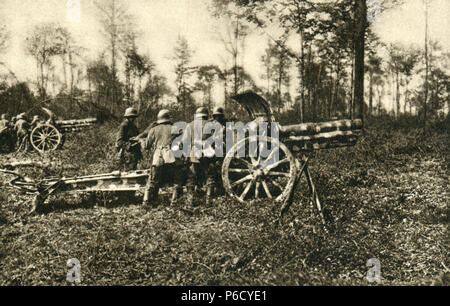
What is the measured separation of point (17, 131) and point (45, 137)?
883 millimetres

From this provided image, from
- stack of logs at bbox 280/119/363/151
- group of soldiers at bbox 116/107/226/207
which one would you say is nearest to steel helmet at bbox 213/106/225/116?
group of soldiers at bbox 116/107/226/207

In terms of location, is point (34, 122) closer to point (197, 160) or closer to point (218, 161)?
point (197, 160)

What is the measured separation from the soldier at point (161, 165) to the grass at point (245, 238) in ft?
1.50

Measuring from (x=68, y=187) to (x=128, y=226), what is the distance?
1769 millimetres

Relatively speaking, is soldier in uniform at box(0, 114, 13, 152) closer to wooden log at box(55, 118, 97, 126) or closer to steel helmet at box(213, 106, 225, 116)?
wooden log at box(55, 118, 97, 126)

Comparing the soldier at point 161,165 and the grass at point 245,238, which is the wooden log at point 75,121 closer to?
the grass at point 245,238

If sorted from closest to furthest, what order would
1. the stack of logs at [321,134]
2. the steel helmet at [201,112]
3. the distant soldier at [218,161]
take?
the stack of logs at [321,134], the distant soldier at [218,161], the steel helmet at [201,112]

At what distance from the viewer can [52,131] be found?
1189 cm

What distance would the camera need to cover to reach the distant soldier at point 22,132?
456 inches

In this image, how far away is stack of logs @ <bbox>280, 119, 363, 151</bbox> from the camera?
615cm

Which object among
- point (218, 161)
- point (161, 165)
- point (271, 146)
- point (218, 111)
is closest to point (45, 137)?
point (161, 165)

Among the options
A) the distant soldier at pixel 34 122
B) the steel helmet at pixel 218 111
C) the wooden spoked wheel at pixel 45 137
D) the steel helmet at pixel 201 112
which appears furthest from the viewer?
the distant soldier at pixel 34 122

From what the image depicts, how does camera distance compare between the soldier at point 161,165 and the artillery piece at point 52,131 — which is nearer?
the soldier at point 161,165

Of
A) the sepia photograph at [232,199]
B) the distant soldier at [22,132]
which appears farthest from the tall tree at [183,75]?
the distant soldier at [22,132]
